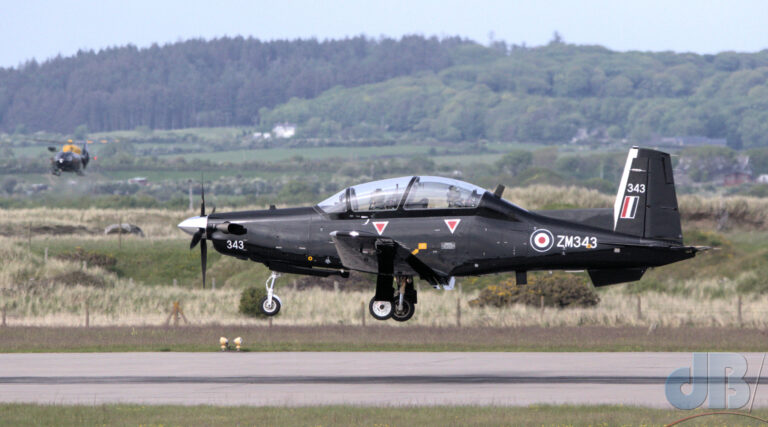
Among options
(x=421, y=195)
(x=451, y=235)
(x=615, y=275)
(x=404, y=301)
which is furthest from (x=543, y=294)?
(x=421, y=195)

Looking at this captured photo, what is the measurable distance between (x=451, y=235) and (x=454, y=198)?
2.97 feet

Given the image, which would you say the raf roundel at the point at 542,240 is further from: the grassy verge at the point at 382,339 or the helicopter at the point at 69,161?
the helicopter at the point at 69,161

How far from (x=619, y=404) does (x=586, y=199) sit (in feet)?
163

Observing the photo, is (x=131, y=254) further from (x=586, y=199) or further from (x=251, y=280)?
(x=586, y=199)

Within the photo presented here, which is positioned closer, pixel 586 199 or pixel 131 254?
pixel 131 254

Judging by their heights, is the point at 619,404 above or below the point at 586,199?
below

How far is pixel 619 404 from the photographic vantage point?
2548 centimetres

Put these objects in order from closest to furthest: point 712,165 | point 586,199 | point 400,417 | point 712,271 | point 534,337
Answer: point 400,417 → point 534,337 → point 712,271 → point 586,199 → point 712,165

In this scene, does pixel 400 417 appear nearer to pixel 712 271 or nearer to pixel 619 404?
pixel 619 404

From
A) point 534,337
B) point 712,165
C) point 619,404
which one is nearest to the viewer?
point 619,404

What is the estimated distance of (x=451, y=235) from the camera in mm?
25766

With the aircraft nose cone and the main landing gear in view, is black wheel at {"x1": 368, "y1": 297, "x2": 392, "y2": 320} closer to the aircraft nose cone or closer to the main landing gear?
the main landing gear

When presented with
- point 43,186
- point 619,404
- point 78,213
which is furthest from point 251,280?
point 43,186

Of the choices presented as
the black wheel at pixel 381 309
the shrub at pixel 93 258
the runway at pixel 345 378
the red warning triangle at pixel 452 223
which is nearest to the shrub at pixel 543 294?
the runway at pixel 345 378
